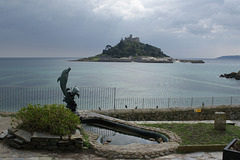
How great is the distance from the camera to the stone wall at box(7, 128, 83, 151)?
7.64 metres

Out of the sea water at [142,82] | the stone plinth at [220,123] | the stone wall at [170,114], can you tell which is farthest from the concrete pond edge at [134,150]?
the sea water at [142,82]

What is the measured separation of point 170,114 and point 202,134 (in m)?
6.05

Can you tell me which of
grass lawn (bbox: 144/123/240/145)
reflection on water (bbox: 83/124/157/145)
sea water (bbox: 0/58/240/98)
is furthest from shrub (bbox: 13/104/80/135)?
sea water (bbox: 0/58/240/98)

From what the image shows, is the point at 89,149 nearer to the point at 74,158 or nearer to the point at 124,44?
the point at 74,158

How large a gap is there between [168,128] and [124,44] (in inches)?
7036

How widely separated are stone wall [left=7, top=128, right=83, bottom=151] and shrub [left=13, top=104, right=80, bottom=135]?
0.89 feet

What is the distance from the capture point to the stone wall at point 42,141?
764 centimetres

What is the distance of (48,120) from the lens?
812 cm

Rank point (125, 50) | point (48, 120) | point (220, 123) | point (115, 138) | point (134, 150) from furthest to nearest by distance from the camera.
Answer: point (125, 50), point (220, 123), point (115, 138), point (48, 120), point (134, 150)

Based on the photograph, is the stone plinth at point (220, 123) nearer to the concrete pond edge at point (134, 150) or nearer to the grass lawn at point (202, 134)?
the grass lawn at point (202, 134)

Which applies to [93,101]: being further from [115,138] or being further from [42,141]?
[42,141]

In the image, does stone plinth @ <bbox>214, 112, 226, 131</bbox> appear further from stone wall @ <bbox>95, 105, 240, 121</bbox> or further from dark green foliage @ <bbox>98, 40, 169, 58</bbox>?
dark green foliage @ <bbox>98, 40, 169, 58</bbox>

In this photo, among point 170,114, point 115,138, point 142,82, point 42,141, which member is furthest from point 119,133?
point 142,82

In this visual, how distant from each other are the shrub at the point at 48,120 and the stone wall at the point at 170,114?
641cm
